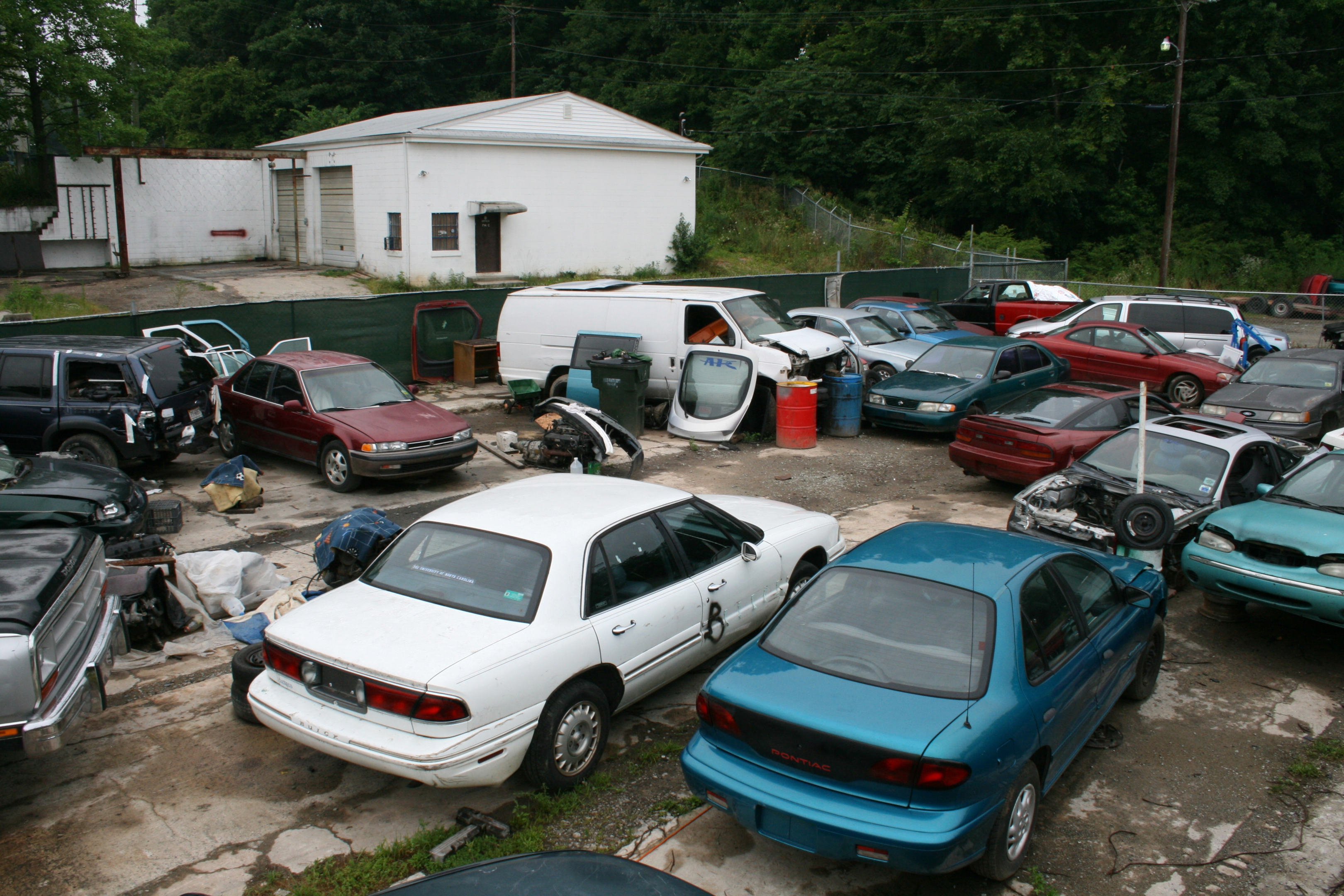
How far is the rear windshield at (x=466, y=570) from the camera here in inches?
207

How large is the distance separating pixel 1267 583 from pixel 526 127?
75.2 ft

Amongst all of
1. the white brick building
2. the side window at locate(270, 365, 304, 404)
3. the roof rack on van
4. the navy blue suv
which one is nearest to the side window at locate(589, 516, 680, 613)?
the side window at locate(270, 365, 304, 404)

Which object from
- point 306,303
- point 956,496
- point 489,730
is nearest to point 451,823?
point 489,730

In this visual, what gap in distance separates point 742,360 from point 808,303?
36.8 feet

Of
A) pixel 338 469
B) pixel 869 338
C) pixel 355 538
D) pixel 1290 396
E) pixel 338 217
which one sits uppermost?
pixel 338 217

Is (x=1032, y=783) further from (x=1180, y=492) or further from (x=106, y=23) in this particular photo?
(x=106, y=23)

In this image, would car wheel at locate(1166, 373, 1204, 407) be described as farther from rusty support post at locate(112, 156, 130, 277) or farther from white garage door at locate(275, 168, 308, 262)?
rusty support post at locate(112, 156, 130, 277)

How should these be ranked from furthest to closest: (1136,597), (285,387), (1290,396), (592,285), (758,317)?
(592,285)
(758,317)
(1290,396)
(285,387)
(1136,597)

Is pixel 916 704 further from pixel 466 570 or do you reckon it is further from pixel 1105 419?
pixel 1105 419

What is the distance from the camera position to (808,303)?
81.7 ft

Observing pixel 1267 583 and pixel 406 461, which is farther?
pixel 406 461

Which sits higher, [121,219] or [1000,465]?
[121,219]

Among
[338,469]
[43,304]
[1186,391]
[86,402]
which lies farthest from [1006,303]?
[43,304]

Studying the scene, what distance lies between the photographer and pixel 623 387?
1427 centimetres
